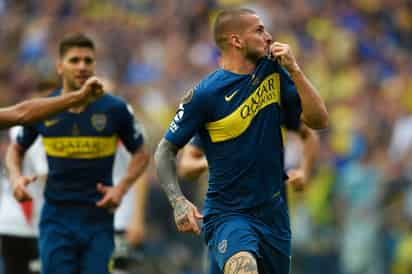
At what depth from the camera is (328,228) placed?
14.5 metres

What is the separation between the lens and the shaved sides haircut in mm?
7602

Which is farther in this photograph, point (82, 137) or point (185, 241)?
point (185, 241)

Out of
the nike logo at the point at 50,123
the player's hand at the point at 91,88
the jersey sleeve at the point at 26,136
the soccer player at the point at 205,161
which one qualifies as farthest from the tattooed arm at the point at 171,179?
the jersey sleeve at the point at 26,136

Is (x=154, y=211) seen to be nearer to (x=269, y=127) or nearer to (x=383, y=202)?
(x=383, y=202)

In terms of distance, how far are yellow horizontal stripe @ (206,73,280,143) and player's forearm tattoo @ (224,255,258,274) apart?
2.85ft

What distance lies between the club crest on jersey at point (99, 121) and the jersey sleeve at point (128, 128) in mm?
110

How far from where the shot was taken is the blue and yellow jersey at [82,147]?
8.94 meters

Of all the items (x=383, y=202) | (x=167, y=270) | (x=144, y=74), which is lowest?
(x=167, y=270)

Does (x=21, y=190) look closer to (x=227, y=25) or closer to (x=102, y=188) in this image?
(x=102, y=188)

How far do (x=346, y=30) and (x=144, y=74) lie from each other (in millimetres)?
3293

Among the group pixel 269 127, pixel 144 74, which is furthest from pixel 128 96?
pixel 269 127

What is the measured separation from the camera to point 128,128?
9.11 metres

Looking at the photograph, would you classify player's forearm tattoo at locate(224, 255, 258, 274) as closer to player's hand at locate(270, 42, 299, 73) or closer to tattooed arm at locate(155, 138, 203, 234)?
tattooed arm at locate(155, 138, 203, 234)

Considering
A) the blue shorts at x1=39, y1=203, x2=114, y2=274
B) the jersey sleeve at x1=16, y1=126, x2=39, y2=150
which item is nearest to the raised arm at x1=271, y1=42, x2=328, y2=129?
the blue shorts at x1=39, y1=203, x2=114, y2=274
